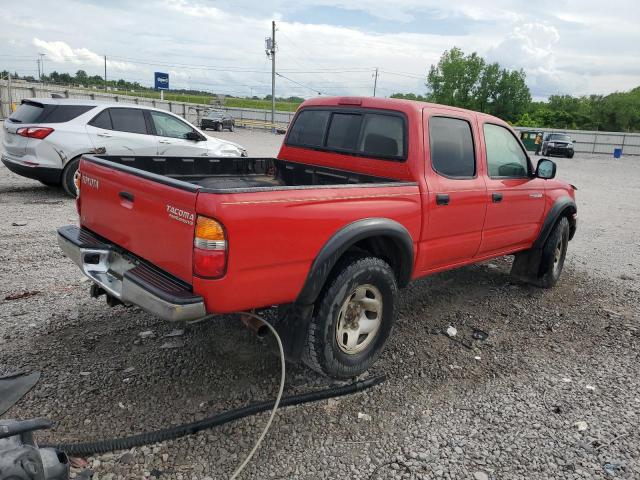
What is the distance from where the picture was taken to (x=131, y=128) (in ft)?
30.0

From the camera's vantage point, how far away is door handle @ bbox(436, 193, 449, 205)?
3.87 m

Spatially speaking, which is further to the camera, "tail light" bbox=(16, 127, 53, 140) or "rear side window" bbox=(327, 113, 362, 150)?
"tail light" bbox=(16, 127, 53, 140)

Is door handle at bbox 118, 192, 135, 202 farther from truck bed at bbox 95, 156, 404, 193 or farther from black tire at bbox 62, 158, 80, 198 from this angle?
black tire at bbox 62, 158, 80, 198

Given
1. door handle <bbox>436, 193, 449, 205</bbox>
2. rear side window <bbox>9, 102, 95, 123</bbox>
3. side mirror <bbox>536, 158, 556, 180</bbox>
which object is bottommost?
door handle <bbox>436, 193, 449, 205</bbox>

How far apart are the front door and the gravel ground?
75 cm

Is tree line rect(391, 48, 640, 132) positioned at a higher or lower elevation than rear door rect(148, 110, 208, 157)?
higher

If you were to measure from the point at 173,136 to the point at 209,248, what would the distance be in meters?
7.76

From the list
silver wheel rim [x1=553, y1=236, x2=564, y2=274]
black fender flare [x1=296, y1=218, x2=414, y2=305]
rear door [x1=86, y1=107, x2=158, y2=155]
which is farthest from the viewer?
rear door [x1=86, y1=107, x2=158, y2=155]

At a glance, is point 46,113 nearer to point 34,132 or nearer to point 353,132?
point 34,132

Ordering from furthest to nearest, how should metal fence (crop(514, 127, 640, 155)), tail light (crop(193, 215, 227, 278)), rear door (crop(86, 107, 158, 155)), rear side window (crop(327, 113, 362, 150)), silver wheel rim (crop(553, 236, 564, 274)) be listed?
metal fence (crop(514, 127, 640, 155)), rear door (crop(86, 107, 158, 155)), silver wheel rim (crop(553, 236, 564, 274)), rear side window (crop(327, 113, 362, 150)), tail light (crop(193, 215, 227, 278))

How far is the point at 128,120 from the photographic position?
913 cm

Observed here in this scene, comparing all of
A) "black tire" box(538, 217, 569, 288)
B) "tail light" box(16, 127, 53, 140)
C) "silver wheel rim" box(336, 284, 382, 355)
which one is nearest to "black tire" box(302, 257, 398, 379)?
"silver wheel rim" box(336, 284, 382, 355)

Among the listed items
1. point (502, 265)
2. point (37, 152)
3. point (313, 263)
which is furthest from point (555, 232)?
point (37, 152)

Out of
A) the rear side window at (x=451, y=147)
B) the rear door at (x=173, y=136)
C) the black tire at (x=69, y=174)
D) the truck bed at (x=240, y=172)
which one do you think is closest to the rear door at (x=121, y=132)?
the rear door at (x=173, y=136)
